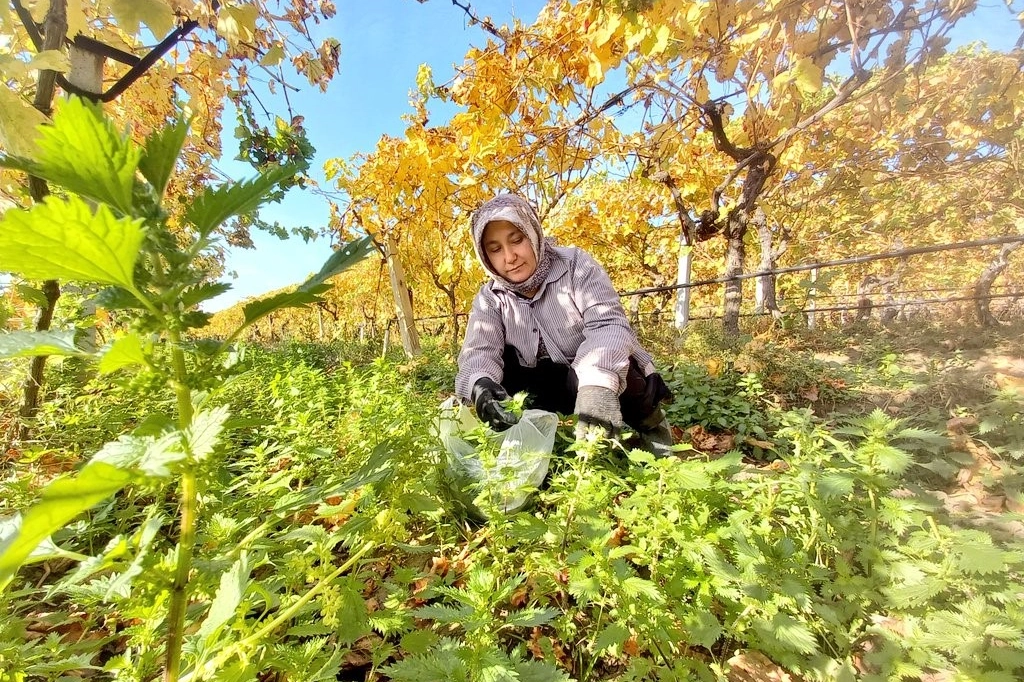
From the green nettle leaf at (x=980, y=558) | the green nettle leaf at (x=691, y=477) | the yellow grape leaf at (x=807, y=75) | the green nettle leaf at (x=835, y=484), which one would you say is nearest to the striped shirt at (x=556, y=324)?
the green nettle leaf at (x=691, y=477)

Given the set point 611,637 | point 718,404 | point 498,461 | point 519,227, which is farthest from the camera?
point 718,404

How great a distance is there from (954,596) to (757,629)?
1.29ft

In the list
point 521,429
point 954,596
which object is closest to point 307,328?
point 521,429

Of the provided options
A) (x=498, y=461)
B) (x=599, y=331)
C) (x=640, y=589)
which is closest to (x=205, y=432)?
(x=640, y=589)

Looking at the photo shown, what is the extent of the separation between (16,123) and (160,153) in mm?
1054

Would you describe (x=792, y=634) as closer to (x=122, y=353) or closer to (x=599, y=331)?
(x=122, y=353)

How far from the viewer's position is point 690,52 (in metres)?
2.79

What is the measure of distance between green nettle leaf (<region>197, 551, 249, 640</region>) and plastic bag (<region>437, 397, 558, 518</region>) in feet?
2.05

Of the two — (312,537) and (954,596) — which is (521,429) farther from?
(954,596)

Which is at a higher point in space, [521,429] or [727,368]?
[521,429]

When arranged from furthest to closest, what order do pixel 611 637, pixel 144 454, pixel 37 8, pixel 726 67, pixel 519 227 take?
pixel 726 67
pixel 519 227
pixel 37 8
pixel 611 637
pixel 144 454

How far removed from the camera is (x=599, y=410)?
171 cm

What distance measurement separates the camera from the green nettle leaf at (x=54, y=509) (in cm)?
33

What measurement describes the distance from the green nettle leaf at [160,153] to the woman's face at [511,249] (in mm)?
1774
